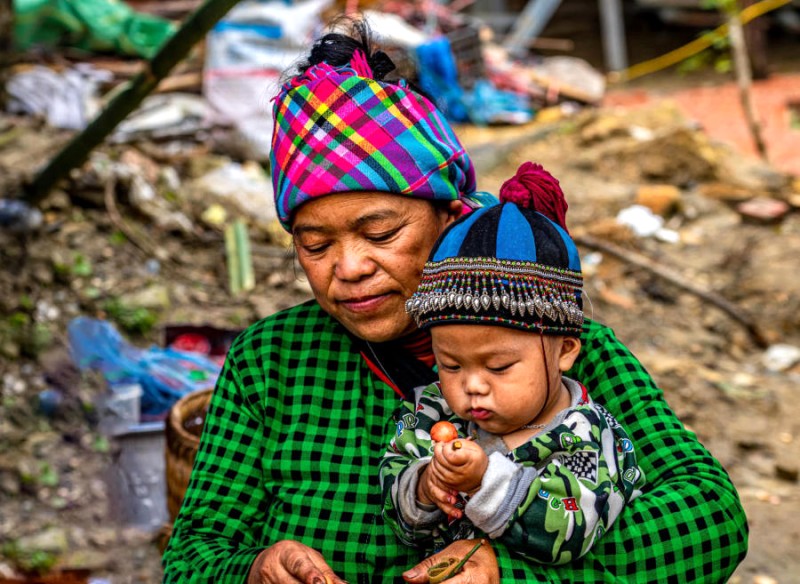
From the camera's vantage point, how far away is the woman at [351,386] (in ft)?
6.97

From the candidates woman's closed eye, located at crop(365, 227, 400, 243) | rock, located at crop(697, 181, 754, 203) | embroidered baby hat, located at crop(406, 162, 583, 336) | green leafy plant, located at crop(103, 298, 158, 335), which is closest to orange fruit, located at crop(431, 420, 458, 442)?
embroidered baby hat, located at crop(406, 162, 583, 336)

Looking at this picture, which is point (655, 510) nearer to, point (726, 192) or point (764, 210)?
point (764, 210)

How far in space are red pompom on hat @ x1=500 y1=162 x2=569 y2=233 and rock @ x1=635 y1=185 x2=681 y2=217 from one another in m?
6.10

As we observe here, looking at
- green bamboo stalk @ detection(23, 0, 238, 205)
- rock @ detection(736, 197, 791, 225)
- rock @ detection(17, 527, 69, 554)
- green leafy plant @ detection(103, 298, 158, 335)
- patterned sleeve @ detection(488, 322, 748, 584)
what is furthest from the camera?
rock @ detection(736, 197, 791, 225)

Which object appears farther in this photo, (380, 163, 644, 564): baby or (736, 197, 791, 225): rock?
(736, 197, 791, 225): rock

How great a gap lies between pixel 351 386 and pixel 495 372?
501mm

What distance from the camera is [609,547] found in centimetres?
198

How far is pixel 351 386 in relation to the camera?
2.31 m

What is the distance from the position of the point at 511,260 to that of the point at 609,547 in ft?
2.00

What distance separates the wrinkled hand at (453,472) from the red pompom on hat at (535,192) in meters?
0.53

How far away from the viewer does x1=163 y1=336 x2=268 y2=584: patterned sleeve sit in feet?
7.14

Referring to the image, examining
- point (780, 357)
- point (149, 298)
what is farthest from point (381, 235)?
point (780, 357)

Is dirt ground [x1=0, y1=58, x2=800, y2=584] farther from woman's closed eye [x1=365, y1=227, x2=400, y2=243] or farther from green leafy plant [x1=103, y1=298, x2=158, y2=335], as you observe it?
woman's closed eye [x1=365, y1=227, x2=400, y2=243]

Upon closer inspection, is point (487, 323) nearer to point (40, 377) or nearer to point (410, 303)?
point (410, 303)
